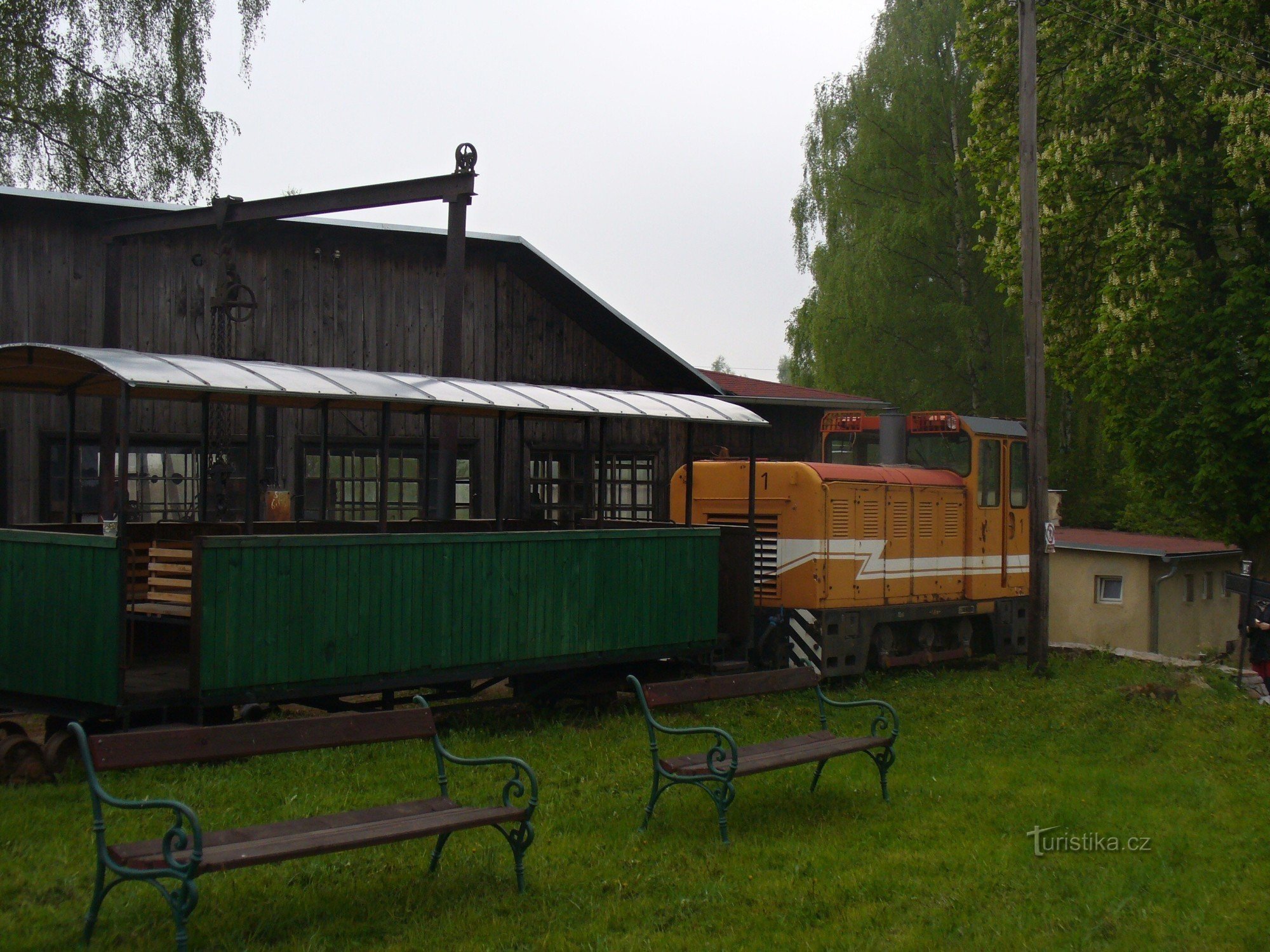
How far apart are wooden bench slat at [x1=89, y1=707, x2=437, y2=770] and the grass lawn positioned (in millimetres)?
682

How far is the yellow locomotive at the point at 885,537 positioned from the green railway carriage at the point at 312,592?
66.0 inches

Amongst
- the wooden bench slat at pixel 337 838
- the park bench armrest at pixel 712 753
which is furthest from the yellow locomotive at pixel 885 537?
the wooden bench slat at pixel 337 838

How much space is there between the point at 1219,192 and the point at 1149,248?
4.96 ft

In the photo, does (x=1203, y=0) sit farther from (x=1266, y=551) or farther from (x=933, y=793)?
(x=933, y=793)

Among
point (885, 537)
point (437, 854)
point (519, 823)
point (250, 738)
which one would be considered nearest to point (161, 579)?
point (250, 738)

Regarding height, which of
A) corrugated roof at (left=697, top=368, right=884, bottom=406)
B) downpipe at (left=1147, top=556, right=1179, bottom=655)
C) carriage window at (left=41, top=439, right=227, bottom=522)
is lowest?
downpipe at (left=1147, top=556, right=1179, bottom=655)

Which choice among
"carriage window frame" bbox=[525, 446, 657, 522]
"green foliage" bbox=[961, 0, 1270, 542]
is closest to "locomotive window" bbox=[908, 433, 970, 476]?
"carriage window frame" bbox=[525, 446, 657, 522]

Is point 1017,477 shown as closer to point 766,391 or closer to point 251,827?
point 766,391

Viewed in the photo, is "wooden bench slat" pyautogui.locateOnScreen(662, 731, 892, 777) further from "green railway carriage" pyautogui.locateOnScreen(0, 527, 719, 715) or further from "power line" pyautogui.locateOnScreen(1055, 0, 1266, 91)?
"power line" pyautogui.locateOnScreen(1055, 0, 1266, 91)

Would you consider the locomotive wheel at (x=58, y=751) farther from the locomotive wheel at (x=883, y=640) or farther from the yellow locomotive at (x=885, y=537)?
the locomotive wheel at (x=883, y=640)

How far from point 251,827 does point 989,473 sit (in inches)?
458

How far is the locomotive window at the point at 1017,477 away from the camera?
1548 centimetres

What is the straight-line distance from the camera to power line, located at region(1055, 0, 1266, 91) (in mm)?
18703

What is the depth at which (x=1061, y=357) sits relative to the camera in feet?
73.9
